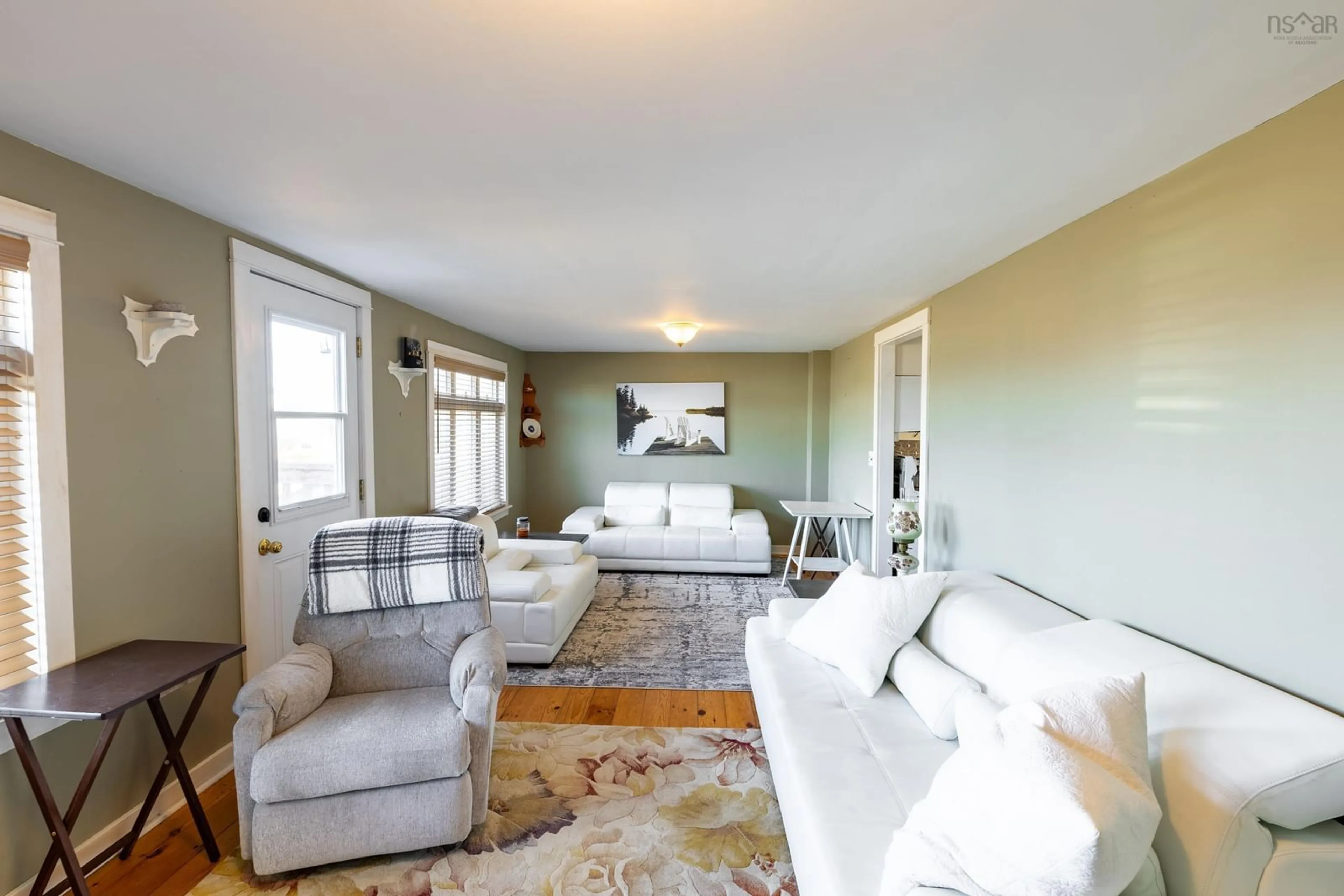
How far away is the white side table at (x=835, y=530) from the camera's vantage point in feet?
15.1

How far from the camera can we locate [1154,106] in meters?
1.34

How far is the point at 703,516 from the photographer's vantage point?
5.82 metres

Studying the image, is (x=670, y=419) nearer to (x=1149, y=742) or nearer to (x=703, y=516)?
(x=703, y=516)

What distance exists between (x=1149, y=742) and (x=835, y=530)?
4072mm

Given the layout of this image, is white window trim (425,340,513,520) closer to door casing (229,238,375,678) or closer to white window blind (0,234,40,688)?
door casing (229,238,375,678)

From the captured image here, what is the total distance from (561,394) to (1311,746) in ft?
19.6

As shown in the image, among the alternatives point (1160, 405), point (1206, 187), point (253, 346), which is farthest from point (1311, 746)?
point (253, 346)

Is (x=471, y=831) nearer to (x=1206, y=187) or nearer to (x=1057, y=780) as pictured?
(x=1057, y=780)

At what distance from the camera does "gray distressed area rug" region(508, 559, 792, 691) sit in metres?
3.19

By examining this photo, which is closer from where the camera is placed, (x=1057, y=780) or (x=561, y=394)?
(x=1057, y=780)

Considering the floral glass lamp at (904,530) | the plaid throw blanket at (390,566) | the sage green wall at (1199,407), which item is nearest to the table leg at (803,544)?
→ the floral glass lamp at (904,530)

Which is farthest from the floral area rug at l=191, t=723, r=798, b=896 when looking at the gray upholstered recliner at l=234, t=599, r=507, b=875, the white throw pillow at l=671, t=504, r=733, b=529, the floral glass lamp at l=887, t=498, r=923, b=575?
the white throw pillow at l=671, t=504, r=733, b=529

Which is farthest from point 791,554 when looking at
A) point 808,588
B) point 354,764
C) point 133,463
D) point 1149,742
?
point 133,463

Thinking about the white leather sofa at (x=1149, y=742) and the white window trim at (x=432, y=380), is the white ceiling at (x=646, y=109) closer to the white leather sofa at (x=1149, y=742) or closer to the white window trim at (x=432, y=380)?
the white leather sofa at (x=1149, y=742)
